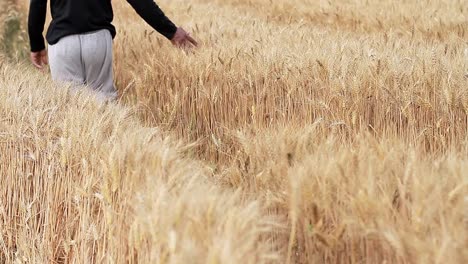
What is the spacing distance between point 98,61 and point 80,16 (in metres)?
0.26

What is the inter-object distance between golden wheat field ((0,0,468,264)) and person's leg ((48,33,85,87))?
0.62 feet

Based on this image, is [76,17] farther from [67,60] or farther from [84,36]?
[67,60]

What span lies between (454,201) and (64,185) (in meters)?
1.14

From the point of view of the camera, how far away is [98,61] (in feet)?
8.87

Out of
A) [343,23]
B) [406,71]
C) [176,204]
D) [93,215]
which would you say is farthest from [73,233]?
[343,23]

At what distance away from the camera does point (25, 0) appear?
10.3 m

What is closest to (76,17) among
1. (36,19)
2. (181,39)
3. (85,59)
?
(85,59)

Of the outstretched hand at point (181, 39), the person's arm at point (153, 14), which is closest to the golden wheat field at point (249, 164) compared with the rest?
the outstretched hand at point (181, 39)

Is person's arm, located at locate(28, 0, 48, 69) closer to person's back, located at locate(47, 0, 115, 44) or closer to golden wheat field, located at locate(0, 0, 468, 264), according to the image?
person's back, located at locate(47, 0, 115, 44)

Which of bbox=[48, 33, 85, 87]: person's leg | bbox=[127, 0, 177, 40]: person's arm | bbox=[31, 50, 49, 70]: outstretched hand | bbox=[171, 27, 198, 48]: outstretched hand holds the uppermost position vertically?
bbox=[127, 0, 177, 40]: person's arm

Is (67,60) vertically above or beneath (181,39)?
beneath

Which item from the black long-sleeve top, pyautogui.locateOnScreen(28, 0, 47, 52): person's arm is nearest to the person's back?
the black long-sleeve top

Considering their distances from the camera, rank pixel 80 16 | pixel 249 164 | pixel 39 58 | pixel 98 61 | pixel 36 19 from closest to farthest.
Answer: pixel 249 164
pixel 80 16
pixel 98 61
pixel 36 19
pixel 39 58

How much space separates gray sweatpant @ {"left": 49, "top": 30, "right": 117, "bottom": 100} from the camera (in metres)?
2.62
